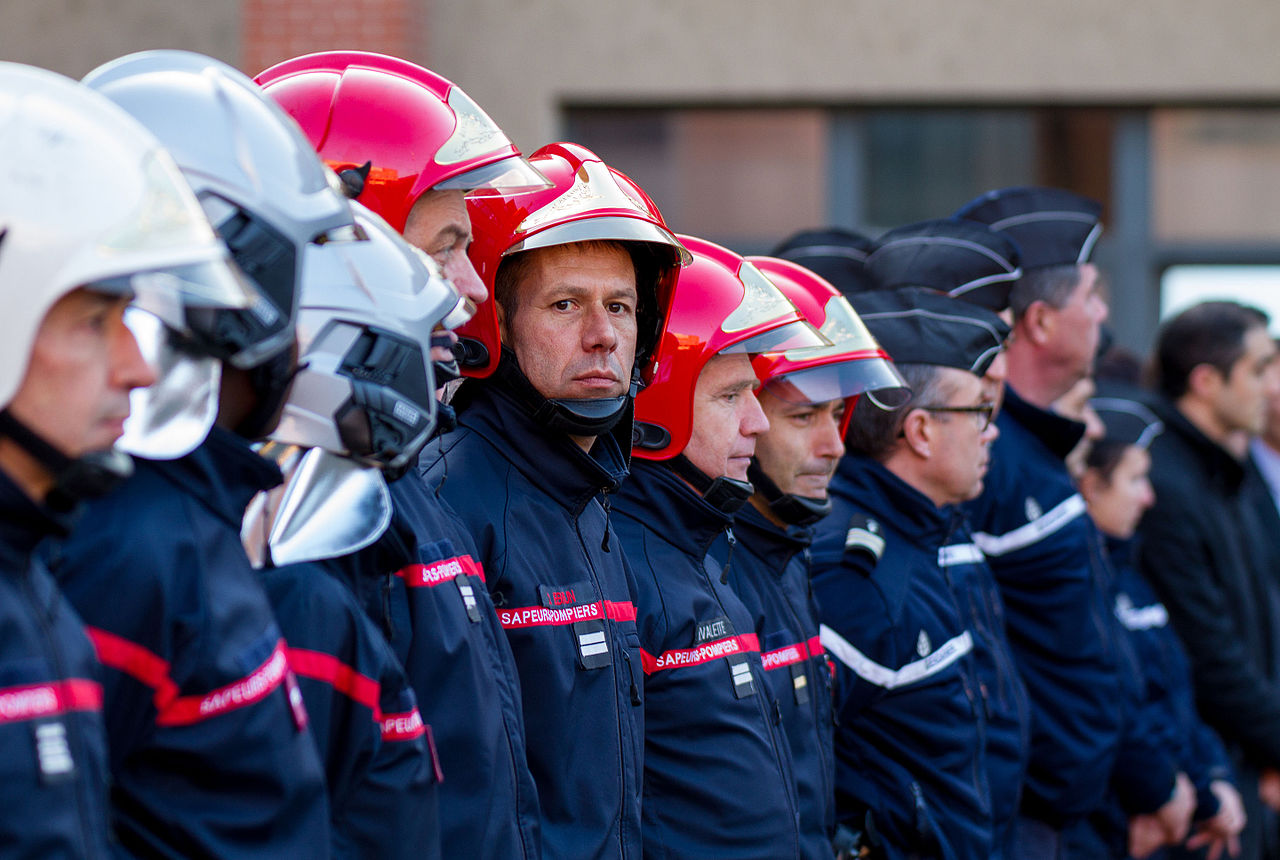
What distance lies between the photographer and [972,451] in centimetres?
457

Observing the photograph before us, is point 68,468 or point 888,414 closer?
point 68,468

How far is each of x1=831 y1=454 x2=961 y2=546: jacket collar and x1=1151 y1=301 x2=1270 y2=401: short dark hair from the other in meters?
2.72

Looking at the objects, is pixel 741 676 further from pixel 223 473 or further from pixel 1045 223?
pixel 1045 223

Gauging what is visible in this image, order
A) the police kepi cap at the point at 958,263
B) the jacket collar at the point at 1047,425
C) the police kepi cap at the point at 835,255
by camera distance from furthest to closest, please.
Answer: the police kepi cap at the point at 835,255
the jacket collar at the point at 1047,425
the police kepi cap at the point at 958,263

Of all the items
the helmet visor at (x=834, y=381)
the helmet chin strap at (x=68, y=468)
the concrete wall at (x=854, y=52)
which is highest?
the concrete wall at (x=854, y=52)

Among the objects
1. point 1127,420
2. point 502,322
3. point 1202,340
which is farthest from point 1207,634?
point 502,322

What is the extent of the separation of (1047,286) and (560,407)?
2.85 meters

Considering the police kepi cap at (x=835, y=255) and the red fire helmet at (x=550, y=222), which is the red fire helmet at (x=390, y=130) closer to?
the red fire helmet at (x=550, y=222)

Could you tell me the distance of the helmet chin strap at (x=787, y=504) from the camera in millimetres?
3900

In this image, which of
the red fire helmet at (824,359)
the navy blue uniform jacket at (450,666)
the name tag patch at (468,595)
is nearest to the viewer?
the navy blue uniform jacket at (450,666)

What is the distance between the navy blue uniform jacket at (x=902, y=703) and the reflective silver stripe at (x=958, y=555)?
10.1 inches

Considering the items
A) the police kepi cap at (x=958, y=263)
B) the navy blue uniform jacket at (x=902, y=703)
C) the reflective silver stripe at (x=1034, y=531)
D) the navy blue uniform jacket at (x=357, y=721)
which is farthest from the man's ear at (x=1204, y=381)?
the navy blue uniform jacket at (x=357, y=721)

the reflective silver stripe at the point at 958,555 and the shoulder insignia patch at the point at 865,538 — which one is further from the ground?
the shoulder insignia patch at the point at 865,538

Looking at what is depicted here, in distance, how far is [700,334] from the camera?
3682 mm
